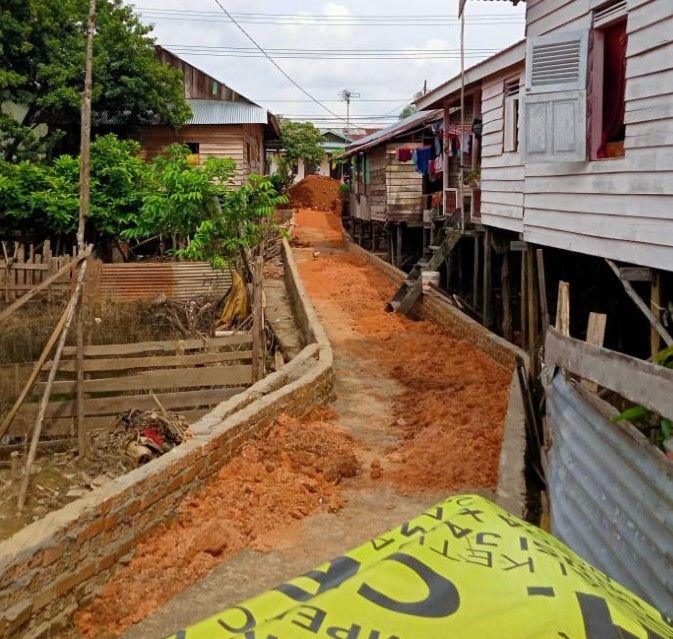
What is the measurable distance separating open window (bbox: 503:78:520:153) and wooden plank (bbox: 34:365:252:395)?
522 cm

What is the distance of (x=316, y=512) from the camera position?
6.50 meters

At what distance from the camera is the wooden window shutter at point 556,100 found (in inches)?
333

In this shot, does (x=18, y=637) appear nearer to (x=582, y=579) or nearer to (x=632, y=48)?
(x=582, y=579)

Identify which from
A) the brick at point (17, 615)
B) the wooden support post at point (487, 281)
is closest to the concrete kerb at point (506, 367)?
the wooden support post at point (487, 281)

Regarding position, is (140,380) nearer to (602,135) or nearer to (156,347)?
(156,347)

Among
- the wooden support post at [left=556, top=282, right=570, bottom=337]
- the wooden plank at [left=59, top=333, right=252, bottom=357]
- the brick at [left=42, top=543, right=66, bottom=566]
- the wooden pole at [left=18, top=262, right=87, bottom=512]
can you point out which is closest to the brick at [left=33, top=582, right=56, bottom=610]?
the brick at [left=42, top=543, right=66, bottom=566]

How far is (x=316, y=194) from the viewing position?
4900cm

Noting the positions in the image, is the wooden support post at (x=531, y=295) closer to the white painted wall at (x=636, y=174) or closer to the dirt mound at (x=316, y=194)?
the white painted wall at (x=636, y=174)

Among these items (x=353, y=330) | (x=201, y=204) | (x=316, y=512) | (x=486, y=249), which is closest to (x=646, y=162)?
(x=316, y=512)

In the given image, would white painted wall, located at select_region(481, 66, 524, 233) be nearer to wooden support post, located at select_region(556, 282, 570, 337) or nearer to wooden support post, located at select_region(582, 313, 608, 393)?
wooden support post, located at select_region(556, 282, 570, 337)

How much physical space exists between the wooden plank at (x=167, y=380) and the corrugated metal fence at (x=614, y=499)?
20.0 ft

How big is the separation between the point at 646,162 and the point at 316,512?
4.22 meters

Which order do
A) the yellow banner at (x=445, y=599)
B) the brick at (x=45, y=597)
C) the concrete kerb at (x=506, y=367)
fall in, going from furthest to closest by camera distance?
the concrete kerb at (x=506, y=367)
the brick at (x=45, y=597)
the yellow banner at (x=445, y=599)

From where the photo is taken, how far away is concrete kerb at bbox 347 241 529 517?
5.98 metres
